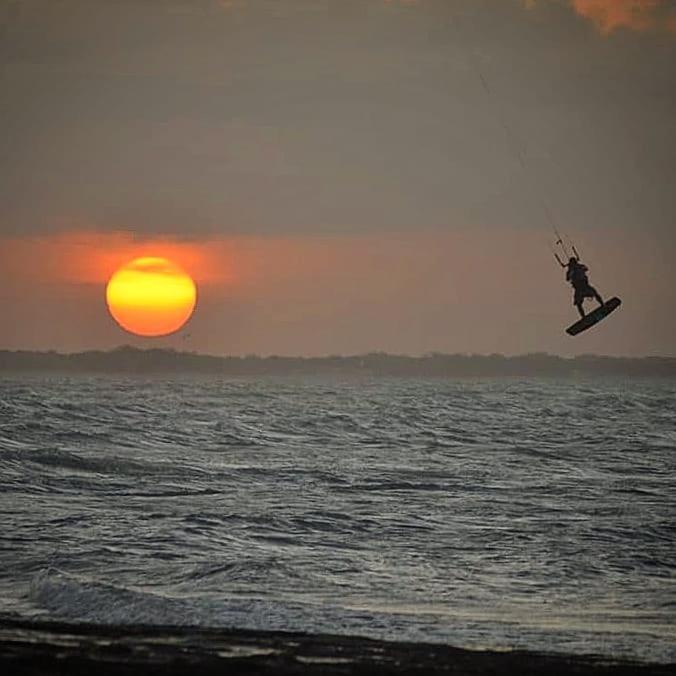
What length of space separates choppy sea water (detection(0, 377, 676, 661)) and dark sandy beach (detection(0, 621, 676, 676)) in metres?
0.57

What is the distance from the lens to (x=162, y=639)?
14.2 meters

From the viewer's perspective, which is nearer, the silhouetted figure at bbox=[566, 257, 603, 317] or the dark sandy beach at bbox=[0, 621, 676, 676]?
the dark sandy beach at bbox=[0, 621, 676, 676]

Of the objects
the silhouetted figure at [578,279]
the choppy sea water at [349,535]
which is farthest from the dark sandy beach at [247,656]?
the silhouetted figure at [578,279]

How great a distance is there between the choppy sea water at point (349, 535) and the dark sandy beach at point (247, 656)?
57cm

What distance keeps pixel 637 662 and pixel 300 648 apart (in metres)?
3.28

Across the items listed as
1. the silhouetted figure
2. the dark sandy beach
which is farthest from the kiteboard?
the dark sandy beach

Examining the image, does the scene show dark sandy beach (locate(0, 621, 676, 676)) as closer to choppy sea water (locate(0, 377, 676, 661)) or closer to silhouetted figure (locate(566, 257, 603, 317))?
choppy sea water (locate(0, 377, 676, 661))

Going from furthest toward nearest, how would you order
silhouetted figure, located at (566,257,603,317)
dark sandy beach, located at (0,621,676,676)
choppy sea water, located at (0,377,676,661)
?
silhouetted figure, located at (566,257,603,317), choppy sea water, located at (0,377,676,661), dark sandy beach, located at (0,621,676,676)

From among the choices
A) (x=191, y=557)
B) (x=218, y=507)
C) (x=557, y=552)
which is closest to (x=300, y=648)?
(x=191, y=557)

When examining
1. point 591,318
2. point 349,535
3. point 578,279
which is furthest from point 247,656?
point 591,318

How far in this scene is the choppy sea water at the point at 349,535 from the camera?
52.4ft

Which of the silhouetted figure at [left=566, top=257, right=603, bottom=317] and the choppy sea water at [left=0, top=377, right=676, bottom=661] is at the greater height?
the silhouetted figure at [left=566, top=257, right=603, bottom=317]

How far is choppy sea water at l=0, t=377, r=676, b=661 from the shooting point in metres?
16.0

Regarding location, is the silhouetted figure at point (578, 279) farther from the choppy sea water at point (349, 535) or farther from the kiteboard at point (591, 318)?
the choppy sea water at point (349, 535)
